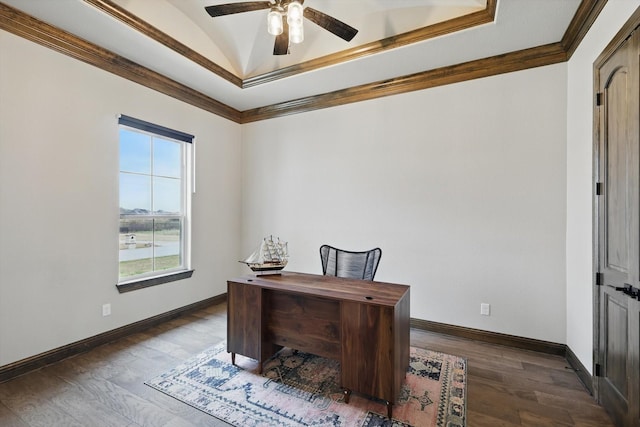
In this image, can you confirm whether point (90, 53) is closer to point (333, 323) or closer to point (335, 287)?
point (335, 287)

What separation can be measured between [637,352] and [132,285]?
3.97 m

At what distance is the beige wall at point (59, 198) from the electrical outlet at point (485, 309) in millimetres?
3515

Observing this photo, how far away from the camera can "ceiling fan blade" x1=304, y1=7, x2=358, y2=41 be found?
6.55 feet

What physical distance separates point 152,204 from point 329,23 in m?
2.70

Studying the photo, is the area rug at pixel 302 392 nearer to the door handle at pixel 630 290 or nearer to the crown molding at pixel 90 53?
the door handle at pixel 630 290

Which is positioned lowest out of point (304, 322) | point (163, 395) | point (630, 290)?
point (163, 395)

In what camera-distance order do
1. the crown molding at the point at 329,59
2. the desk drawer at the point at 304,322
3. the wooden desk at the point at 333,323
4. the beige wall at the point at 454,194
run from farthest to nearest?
1. the beige wall at the point at 454,194
2. the crown molding at the point at 329,59
3. the desk drawer at the point at 304,322
4. the wooden desk at the point at 333,323

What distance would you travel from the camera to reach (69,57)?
2.54 m

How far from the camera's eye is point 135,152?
10.3 ft

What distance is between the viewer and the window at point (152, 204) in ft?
9.98

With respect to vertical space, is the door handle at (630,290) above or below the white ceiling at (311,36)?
below

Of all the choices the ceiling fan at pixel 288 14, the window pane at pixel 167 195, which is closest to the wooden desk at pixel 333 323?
the window pane at pixel 167 195

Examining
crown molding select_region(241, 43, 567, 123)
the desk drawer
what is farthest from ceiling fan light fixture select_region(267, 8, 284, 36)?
the desk drawer

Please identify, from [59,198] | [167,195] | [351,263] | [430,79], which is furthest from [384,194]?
[59,198]
